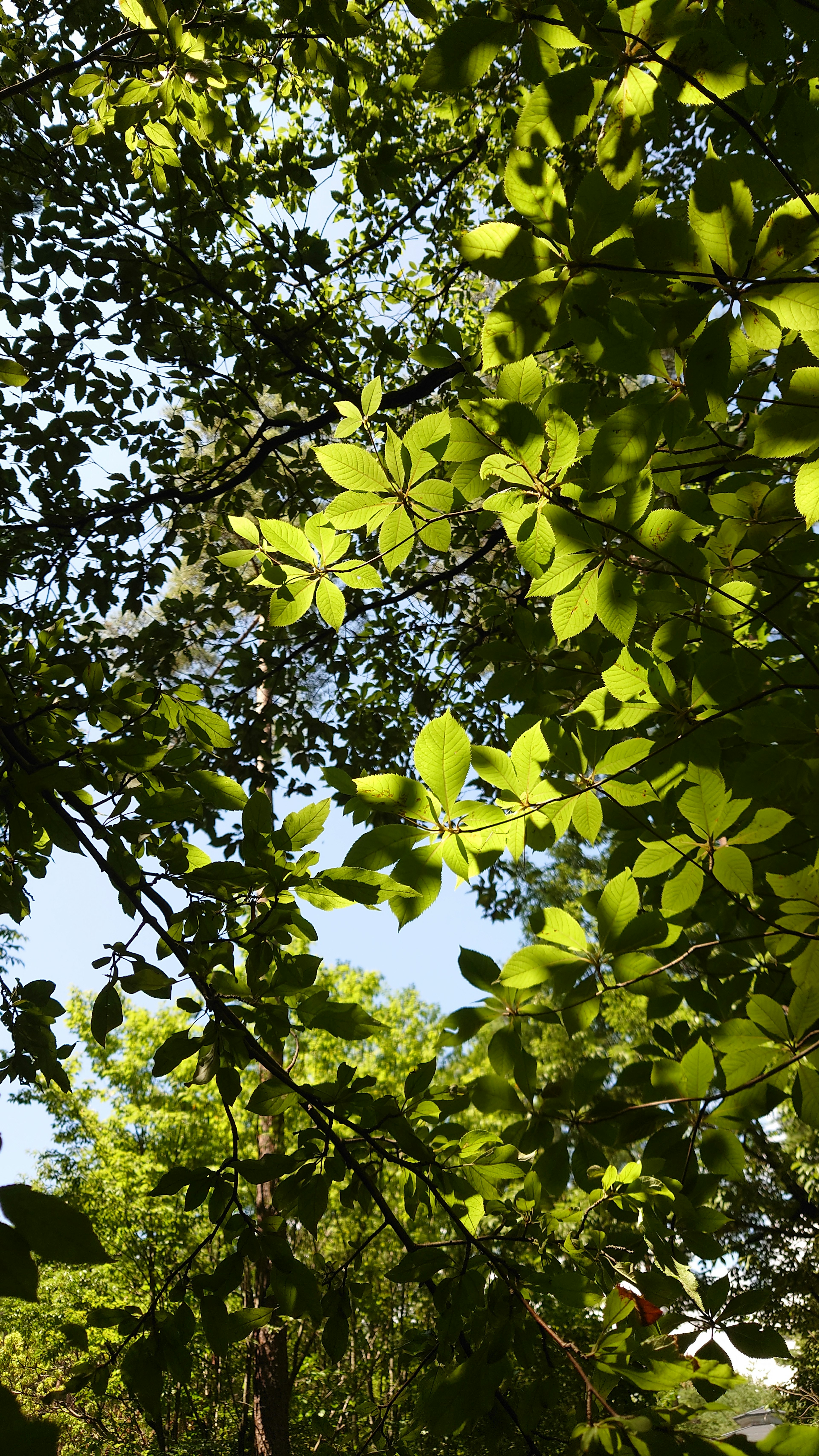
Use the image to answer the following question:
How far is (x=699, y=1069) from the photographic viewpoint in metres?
1.30

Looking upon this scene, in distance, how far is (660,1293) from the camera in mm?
1305

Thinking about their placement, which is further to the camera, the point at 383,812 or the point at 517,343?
the point at 383,812

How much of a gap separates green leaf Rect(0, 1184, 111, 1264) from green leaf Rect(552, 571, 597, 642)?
98 cm

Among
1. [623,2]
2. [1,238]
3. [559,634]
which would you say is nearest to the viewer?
[623,2]

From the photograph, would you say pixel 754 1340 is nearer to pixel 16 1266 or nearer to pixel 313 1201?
pixel 313 1201

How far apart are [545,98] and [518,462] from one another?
1.44 ft

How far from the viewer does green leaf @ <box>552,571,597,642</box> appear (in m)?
1.27

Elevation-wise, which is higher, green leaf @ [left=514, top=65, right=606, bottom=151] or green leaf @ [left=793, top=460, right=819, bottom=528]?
green leaf @ [left=514, top=65, right=606, bottom=151]

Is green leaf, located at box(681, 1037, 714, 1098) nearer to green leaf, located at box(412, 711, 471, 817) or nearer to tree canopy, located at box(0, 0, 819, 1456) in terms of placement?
tree canopy, located at box(0, 0, 819, 1456)

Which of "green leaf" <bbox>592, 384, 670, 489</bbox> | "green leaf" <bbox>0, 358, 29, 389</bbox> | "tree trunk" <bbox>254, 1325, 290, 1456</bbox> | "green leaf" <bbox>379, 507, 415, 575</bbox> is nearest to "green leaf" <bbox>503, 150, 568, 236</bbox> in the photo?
"green leaf" <bbox>592, 384, 670, 489</bbox>

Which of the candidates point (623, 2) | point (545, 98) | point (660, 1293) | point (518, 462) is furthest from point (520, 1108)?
point (623, 2)

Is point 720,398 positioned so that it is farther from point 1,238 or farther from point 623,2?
point 1,238

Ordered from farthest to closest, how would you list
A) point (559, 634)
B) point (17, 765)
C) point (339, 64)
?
point (339, 64), point (17, 765), point (559, 634)

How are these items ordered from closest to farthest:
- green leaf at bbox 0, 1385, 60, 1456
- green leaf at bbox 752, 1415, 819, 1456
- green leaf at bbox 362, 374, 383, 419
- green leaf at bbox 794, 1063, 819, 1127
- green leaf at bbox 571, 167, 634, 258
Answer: green leaf at bbox 0, 1385, 60, 1456 < green leaf at bbox 752, 1415, 819, 1456 < green leaf at bbox 571, 167, 634, 258 < green leaf at bbox 794, 1063, 819, 1127 < green leaf at bbox 362, 374, 383, 419
